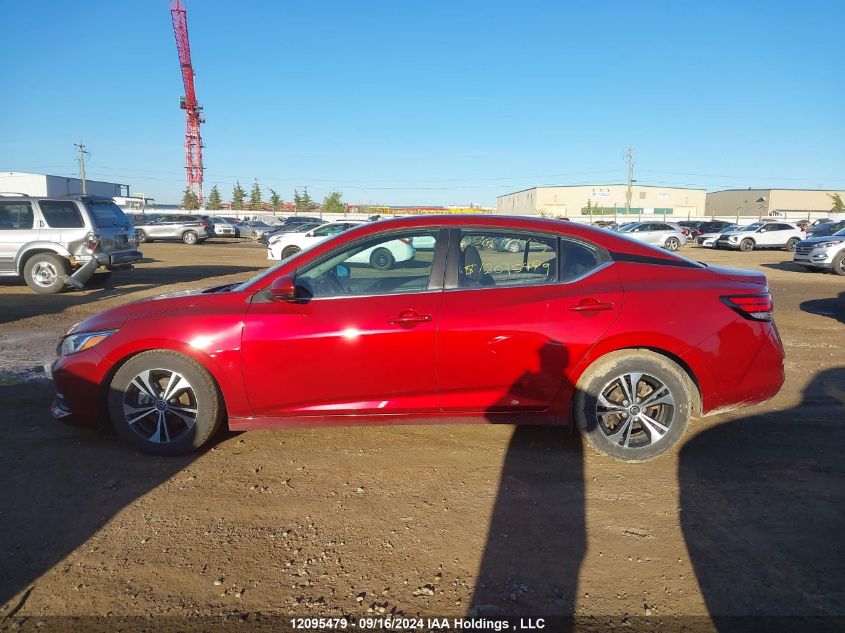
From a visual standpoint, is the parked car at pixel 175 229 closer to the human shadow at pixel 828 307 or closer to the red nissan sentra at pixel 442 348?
the human shadow at pixel 828 307

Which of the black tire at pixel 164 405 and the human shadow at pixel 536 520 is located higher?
the black tire at pixel 164 405

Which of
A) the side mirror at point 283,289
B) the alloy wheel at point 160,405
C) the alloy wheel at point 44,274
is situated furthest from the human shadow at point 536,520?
the alloy wheel at point 44,274

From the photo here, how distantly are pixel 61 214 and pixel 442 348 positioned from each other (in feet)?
34.9

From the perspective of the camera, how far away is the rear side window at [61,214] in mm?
10977

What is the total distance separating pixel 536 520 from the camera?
9.96ft

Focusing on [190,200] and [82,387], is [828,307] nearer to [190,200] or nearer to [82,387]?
[82,387]

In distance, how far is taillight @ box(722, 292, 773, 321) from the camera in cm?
368

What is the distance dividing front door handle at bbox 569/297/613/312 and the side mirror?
1.76 meters

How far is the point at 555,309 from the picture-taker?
359 cm

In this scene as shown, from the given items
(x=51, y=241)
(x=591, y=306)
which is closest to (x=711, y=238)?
(x=51, y=241)

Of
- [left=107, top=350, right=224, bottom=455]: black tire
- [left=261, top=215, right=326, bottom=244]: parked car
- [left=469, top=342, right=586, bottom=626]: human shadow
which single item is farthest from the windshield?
[left=469, top=342, right=586, bottom=626]: human shadow

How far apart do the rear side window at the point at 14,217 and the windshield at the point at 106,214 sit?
1.03 metres

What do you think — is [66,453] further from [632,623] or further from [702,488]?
[702,488]

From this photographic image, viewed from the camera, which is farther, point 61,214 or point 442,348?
point 61,214
